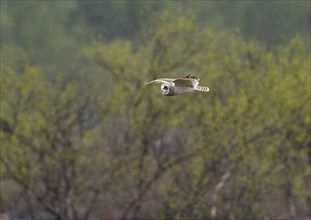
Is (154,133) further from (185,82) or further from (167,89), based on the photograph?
(167,89)

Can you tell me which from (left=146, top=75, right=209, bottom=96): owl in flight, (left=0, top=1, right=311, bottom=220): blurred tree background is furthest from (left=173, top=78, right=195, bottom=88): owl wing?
(left=0, top=1, right=311, bottom=220): blurred tree background

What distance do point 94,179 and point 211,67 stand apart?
5.60 m

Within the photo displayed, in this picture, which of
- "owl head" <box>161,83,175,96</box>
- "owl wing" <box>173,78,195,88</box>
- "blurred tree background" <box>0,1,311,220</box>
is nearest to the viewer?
"owl head" <box>161,83,175,96</box>

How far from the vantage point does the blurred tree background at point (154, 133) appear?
143 feet

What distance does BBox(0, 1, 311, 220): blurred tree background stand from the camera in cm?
4344

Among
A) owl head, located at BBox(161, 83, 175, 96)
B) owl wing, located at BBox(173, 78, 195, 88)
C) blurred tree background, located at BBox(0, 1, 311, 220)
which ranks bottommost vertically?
owl head, located at BBox(161, 83, 175, 96)

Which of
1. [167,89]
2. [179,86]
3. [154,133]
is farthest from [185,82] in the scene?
[154,133]

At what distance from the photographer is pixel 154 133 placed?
144 feet

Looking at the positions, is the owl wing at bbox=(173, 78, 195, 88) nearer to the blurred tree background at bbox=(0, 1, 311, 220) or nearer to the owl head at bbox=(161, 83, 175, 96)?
the owl head at bbox=(161, 83, 175, 96)

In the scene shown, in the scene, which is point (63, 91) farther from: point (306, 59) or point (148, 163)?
point (306, 59)

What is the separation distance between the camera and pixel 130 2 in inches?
2805

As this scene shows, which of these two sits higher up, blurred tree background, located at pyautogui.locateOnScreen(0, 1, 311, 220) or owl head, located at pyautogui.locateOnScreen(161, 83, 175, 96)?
blurred tree background, located at pyautogui.locateOnScreen(0, 1, 311, 220)

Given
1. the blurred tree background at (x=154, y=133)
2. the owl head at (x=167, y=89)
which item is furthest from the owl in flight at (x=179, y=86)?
the blurred tree background at (x=154, y=133)

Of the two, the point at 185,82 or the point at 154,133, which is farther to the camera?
the point at 154,133
